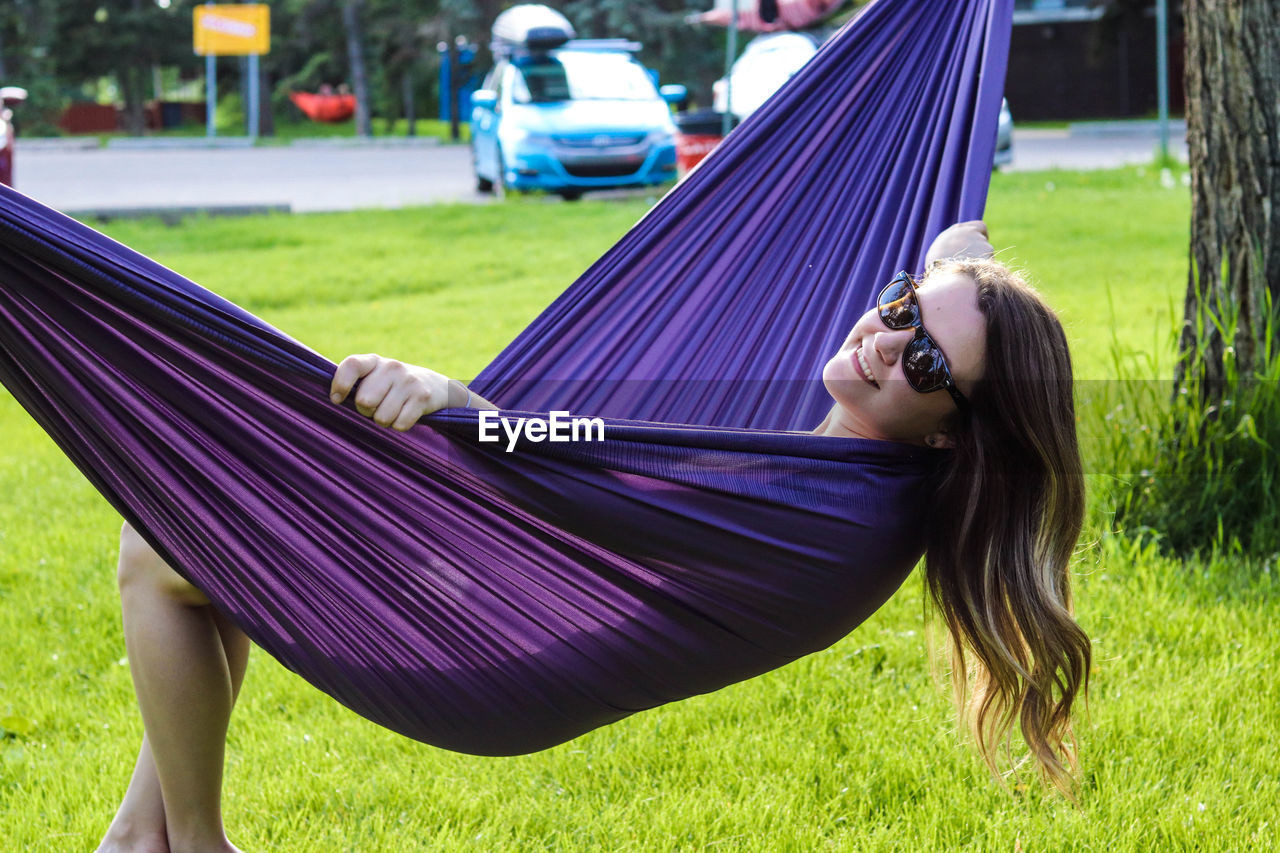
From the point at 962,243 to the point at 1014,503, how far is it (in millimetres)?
518

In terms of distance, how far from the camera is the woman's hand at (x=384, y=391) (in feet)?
3.99

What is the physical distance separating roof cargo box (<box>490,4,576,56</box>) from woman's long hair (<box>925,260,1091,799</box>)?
9.37 m

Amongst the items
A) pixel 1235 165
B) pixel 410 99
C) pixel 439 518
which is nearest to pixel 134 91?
pixel 410 99

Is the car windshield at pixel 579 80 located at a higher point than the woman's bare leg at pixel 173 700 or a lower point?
higher

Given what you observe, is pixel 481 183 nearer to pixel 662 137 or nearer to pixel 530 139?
pixel 530 139

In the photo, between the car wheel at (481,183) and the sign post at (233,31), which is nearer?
the car wheel at (481,183)

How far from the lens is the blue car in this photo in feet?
32.0

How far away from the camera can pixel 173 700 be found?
142 centimetres

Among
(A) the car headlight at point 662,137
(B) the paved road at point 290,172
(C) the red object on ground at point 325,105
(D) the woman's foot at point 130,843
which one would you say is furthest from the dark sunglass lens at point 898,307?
(C) the red object on ground at point 325,105

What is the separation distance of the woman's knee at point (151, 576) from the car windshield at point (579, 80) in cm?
903

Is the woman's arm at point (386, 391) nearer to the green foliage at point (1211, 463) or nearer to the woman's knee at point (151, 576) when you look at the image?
the woman's knee at point (151, 576)

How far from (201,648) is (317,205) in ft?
28.8

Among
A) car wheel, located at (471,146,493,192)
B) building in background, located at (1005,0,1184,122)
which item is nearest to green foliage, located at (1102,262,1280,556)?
Answer: car wheel, located at (471,146,493,192)

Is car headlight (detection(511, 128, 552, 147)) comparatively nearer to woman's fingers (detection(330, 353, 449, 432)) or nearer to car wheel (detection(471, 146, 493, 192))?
car wheel (detection(471, 146, 493, 192))
